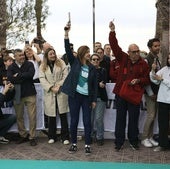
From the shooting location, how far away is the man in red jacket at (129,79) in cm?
721

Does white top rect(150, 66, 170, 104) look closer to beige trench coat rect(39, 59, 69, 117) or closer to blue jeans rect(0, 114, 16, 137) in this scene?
beige trench coat rect(39, 59, 69, 117)

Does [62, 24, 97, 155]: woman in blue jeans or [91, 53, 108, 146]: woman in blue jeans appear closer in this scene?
[62, 24, 97, 155]: woman in blue jeans

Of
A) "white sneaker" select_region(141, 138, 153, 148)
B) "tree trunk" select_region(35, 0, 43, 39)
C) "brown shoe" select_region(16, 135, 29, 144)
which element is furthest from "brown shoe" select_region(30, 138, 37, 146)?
"tree trunk" select_region(35, 0, 43, 39)

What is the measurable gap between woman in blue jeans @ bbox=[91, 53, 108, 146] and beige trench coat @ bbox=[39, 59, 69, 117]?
56 centimetres

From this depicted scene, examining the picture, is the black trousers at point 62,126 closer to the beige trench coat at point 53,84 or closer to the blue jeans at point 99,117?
the beige trench coat at point 53,84

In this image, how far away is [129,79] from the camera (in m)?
7.23

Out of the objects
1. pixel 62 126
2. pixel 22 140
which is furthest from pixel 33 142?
pixel 62 126

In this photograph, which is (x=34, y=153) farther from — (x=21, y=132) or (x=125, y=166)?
(x=125, y=166)

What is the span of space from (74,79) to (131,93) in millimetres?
999

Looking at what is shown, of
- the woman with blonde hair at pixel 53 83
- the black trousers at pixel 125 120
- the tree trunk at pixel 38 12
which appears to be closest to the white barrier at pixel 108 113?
the woman with blonde hair at pixel 53 83

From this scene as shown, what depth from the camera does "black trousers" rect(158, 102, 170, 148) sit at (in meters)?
7.21

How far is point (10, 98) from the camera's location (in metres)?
7.73

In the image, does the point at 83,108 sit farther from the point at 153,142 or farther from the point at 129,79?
Answer: the point at 153,142

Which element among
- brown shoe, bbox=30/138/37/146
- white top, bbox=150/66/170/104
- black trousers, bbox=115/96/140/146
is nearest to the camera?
white top, bbox=150/66/170/104
